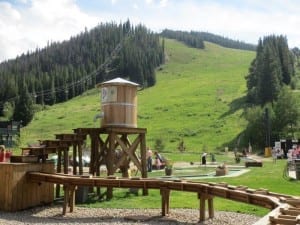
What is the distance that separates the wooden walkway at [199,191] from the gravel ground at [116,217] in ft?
1.38

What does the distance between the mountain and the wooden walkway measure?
54893mm

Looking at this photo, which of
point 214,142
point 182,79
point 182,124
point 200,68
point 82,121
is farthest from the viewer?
point 200,68

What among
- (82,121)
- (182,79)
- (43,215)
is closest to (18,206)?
(43,215)

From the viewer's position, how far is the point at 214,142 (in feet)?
263

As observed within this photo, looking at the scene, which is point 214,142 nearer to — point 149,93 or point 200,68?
point 149,93

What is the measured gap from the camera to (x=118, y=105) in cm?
2142

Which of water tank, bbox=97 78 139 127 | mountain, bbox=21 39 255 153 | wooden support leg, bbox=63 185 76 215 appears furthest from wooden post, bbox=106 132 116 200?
mountain, bbox=21 39 255 153

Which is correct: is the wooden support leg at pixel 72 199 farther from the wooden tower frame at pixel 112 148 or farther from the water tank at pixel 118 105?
the water tank at pixel 118 105

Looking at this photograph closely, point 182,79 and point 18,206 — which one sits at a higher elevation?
point 182,79

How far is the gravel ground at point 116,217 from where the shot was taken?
1492 cm

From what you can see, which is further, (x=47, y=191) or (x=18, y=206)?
(x=47, y=191)

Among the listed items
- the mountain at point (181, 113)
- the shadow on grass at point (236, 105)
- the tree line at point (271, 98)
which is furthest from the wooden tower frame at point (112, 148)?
the shadow on grass at point (236, 105)

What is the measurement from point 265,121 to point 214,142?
12222 millimetres

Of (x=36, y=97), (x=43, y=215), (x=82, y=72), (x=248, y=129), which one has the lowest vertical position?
(x=43, y=215)
